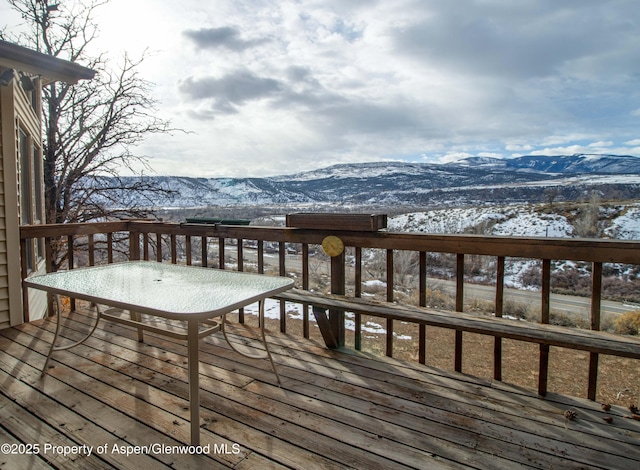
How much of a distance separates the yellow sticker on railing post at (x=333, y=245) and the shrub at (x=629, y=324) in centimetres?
1606

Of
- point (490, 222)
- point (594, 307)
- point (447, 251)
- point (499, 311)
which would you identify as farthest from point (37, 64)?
point (490, 222)

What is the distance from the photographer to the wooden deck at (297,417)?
1409 mm

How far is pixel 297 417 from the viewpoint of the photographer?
1682 mm

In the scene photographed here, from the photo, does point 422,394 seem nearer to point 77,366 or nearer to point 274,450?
point 274,450

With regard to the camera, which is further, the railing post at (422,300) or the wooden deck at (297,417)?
the railing post at (422,300)

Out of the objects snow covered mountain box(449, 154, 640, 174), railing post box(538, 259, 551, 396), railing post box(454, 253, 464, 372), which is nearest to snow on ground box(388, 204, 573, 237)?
railing post box(454, 253, 464, 372)

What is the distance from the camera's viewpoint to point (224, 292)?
175 cm

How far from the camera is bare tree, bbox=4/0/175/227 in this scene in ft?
31.6

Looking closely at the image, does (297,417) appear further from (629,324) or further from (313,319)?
(629,324)

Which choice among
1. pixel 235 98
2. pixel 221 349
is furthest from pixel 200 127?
pixel 221 349

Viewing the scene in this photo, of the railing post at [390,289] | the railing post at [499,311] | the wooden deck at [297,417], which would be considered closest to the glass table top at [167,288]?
the wooden deck at [297,417]

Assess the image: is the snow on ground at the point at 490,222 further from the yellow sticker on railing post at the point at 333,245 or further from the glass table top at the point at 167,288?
the glass table top at the point at 167,288

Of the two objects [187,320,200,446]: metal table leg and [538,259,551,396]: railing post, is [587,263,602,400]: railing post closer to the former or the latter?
[538,259,551,396]: railing post

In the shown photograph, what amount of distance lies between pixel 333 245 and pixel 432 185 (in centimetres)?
5547
